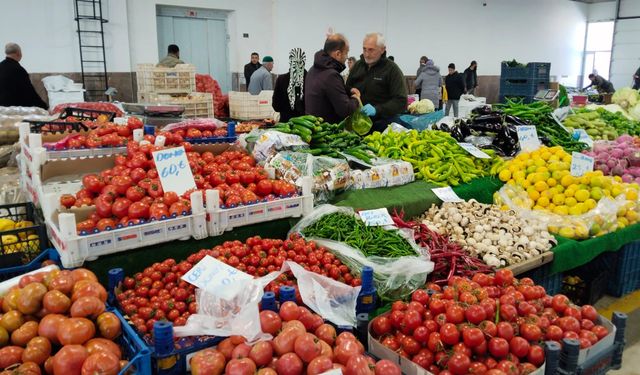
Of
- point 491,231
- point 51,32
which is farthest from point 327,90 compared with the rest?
point 51,32

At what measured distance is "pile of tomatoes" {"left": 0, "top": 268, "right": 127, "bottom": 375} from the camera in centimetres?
163

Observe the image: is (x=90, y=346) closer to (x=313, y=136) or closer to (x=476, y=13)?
(x=313, y=136)

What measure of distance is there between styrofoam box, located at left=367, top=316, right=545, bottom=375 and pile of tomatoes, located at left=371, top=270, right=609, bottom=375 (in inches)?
1.3

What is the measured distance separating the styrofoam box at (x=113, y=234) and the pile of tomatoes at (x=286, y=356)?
999 millimetres

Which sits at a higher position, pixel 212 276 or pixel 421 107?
pixel 421 107

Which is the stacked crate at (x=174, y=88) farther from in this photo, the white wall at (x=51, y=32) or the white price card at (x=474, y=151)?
the white price card at (x=474, y=151)

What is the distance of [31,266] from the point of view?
2.50 metres

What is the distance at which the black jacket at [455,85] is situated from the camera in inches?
534

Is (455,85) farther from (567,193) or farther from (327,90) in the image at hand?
(567,193)

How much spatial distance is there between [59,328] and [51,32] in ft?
A: 28.4

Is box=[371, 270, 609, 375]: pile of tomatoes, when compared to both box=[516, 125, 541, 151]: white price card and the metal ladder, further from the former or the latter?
the metal ladder

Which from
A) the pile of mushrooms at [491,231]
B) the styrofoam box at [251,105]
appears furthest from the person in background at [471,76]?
the pile of mushrooms at [491,231]

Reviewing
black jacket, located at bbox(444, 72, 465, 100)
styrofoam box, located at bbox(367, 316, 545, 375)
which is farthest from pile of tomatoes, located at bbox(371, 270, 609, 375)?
black jacket, located at bbox(444, 72, 465, 100)

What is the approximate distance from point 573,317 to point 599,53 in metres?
21.6
